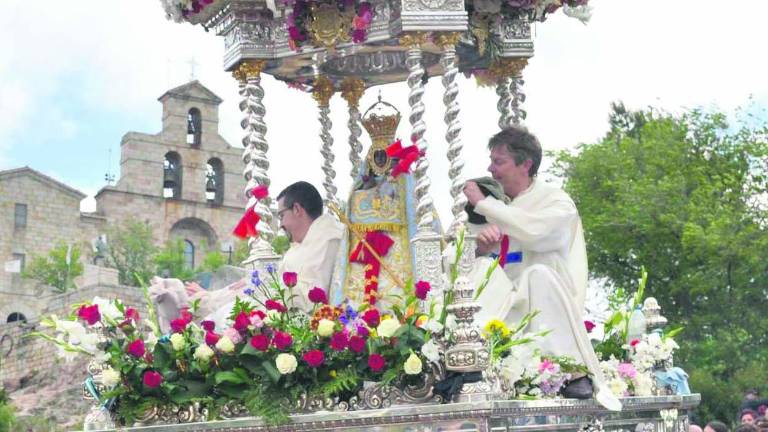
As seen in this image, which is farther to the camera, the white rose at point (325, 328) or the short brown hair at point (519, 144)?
the short brown hair at point (519, 144)

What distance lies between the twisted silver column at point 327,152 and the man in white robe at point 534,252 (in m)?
2.45

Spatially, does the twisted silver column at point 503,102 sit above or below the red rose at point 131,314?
above

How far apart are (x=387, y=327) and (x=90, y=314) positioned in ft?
7.74

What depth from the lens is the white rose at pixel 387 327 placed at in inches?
340

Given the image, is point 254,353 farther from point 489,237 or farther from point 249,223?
point 249,223

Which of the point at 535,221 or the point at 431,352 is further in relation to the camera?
the point at 535,221

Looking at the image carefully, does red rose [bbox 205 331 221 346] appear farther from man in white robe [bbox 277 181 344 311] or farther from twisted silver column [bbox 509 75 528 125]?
twisted silver column [bbox 509 75 528 125]

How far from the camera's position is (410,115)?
1078cm

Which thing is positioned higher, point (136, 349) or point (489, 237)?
point (489, 237)

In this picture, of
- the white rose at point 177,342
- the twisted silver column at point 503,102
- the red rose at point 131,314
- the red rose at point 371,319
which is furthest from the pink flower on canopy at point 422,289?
the twisted silver column at point 503,102

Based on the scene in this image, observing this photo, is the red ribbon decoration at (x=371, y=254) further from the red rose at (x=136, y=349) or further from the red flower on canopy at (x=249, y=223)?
the red rose at (x=136, y=349)

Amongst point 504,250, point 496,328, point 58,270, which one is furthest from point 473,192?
point 58,270

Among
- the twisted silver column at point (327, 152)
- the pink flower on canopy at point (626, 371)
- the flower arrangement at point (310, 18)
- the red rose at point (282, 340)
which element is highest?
the flower arrangement at point (310, 18)

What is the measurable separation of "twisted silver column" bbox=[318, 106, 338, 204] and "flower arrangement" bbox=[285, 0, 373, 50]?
57.7 inches
